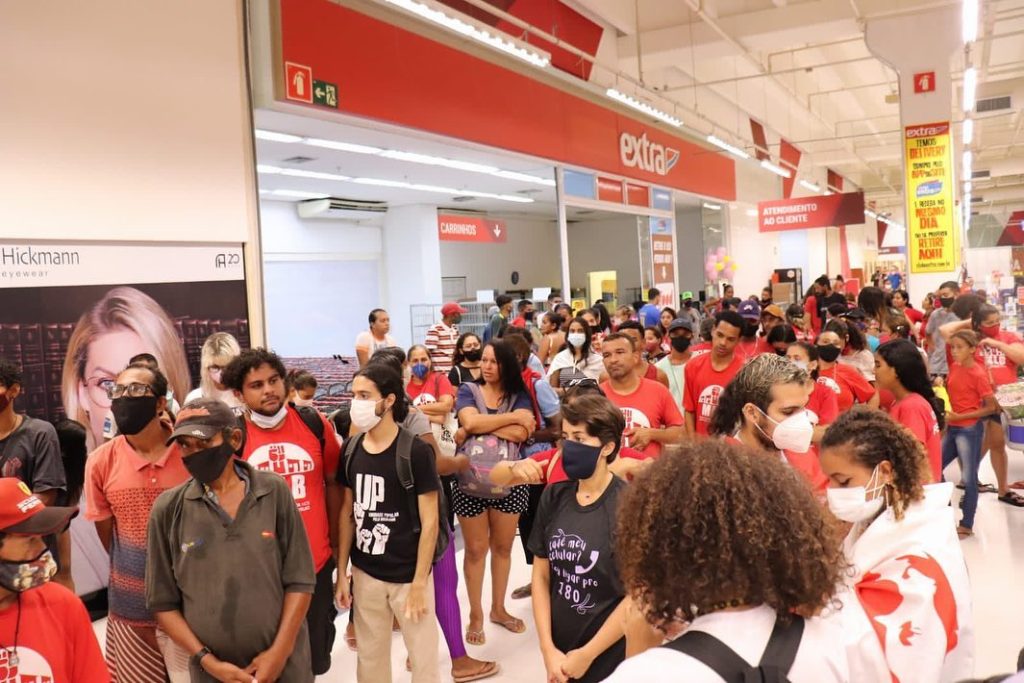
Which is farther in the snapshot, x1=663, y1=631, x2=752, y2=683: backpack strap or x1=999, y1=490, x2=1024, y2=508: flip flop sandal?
x1=999, y1=490, x2=1024, y2=508: flip flop sandal

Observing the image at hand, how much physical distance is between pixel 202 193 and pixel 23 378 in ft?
5.63

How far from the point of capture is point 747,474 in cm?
131

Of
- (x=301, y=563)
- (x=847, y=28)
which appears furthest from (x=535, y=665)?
(x=847, y=28)

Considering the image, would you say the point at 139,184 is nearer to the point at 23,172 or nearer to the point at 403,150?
the point at 23,172

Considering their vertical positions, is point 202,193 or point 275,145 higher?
point 275,145

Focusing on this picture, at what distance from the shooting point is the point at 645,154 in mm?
12531

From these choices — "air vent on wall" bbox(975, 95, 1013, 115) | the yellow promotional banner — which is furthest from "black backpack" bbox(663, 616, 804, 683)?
"air vent on wall" bbox(975, 95, 1013, 115)

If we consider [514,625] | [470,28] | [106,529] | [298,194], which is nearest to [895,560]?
[106,529]

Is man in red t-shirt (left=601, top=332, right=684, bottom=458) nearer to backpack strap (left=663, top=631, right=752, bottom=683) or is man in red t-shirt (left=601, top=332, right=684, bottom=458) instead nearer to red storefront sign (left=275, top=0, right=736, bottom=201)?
backpack strap (left=663, top=631, right=752, bottom=683)

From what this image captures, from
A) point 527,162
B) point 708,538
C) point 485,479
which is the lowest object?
point 485,479

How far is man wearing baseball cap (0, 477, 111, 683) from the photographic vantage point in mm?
1659

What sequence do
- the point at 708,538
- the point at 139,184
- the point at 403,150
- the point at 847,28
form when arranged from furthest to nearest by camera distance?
the point at 847,28, the point at 403,150, the point at 139,184, the point at 708,538

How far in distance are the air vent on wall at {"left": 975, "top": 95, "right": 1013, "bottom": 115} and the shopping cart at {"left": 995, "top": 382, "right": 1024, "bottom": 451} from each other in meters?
13.3

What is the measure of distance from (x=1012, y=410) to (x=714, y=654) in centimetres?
522
